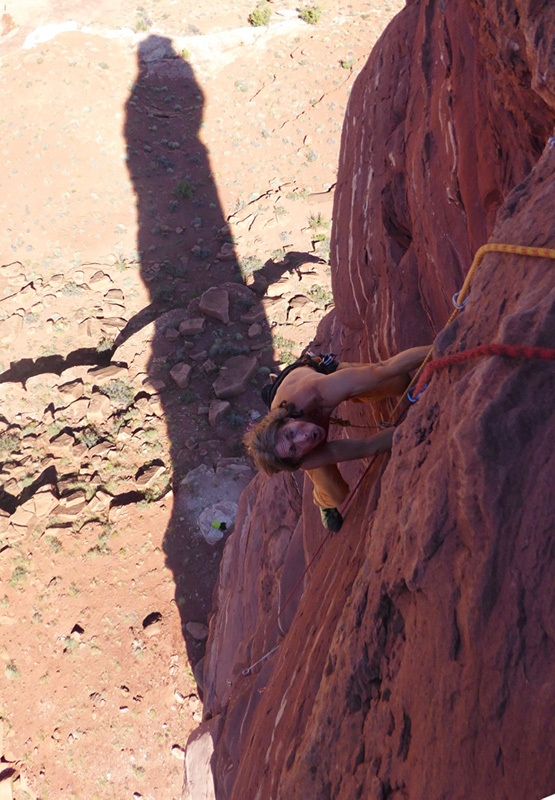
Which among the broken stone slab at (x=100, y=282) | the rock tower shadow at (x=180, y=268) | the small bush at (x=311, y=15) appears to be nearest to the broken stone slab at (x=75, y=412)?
the rock tower shadow at (x=180, y=268)

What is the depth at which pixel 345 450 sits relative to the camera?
3.71m

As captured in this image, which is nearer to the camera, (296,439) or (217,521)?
(296,439)

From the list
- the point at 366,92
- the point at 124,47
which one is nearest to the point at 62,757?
the point at 366,92

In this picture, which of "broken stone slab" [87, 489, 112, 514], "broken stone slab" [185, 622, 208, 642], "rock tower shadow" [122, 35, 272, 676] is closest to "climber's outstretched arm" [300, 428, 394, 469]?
"broken stone slab" [185, 622, 208, 642]

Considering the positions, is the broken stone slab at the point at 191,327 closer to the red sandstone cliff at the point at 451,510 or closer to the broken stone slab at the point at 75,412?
the broken stone slab at the point at 75,412

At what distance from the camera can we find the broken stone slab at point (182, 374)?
11672 mm

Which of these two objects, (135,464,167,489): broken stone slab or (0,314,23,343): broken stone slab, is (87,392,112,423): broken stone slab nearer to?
(135,464,167,489): broken stone slab

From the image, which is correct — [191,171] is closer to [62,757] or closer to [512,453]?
[62,757]

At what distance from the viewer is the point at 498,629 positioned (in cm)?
192

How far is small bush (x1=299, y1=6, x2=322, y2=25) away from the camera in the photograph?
21.6m

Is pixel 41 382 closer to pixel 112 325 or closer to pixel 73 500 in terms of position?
pixel 112 325

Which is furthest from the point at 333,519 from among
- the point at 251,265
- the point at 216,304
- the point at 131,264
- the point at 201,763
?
the point at 131,264

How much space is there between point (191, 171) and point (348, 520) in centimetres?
1679

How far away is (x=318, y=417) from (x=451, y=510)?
1666 mm
